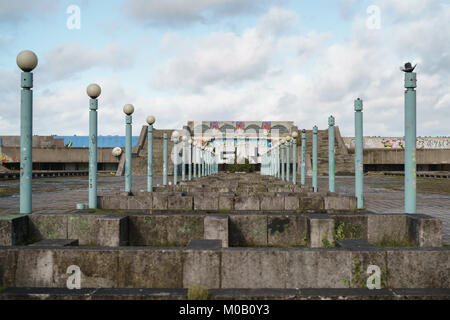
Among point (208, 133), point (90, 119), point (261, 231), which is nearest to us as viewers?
point (261, 231)

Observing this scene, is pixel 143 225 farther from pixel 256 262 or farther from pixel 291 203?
pixel 291 203

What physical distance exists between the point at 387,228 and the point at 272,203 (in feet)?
12.8

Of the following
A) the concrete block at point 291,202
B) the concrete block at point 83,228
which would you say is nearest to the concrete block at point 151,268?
the concrete block at point 83,228

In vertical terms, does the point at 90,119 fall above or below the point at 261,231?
above

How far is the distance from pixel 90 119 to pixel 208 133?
6316 cm

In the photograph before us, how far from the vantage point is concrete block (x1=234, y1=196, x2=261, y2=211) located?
9.95 meters

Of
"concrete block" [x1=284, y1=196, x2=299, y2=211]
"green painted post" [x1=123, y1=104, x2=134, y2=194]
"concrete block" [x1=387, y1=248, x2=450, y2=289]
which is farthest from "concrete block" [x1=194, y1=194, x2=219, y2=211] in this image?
"concrete block" [x1=387, y1=248, x2=450, y2=289]

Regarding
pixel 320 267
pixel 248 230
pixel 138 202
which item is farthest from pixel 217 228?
pixel 138 202

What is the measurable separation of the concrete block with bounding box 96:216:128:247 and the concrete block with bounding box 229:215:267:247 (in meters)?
1.72

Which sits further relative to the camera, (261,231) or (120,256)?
(261,231)

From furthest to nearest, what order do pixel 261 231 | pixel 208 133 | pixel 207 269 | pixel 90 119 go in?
pixel 208 133 < pixel 90 119 < pixel 261 231 < pixel 207 269

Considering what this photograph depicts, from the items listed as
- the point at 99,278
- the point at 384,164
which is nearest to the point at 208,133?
the point at 384,164
